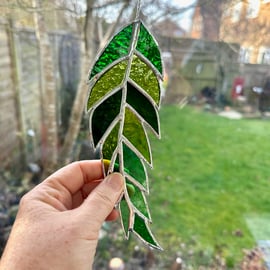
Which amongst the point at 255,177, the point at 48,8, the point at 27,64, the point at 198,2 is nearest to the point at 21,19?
the point at 48,8

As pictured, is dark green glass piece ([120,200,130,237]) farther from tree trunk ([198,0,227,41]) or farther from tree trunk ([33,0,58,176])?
tree trunk ([33,0,58,176])

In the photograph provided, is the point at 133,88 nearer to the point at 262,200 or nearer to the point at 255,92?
the point at 255,92

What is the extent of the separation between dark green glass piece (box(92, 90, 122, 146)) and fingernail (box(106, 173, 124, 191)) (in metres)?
0.06

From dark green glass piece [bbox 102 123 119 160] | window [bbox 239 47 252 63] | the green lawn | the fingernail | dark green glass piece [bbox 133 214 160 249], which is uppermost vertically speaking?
window [bbox 239 47 252 63]

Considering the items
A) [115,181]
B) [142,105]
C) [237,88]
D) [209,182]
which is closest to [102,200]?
[115,181]

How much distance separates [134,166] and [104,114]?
0.31 feet

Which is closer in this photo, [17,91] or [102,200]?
[102,200]

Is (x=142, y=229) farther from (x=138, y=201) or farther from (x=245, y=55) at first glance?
(x=245, y=55)

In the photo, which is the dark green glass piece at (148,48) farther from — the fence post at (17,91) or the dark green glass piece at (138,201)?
the fence post at (17,91)

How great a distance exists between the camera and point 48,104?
1.19 metres

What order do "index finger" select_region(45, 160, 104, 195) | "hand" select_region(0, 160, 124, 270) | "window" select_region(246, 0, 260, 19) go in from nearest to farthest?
"hand" select_region(0, 160, 124, 270) → "index finger" select_region(45, 160, 104, 195) → "window" select_region(246, 0, 260, 19)

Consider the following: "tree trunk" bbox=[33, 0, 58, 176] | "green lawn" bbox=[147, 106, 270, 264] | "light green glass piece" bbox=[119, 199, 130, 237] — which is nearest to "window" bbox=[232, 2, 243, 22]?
"green lawn" bbox=[147, 106, 270, 264]

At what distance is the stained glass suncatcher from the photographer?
1.30 feet

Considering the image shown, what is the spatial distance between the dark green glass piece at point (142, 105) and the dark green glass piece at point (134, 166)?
0.18 feet
